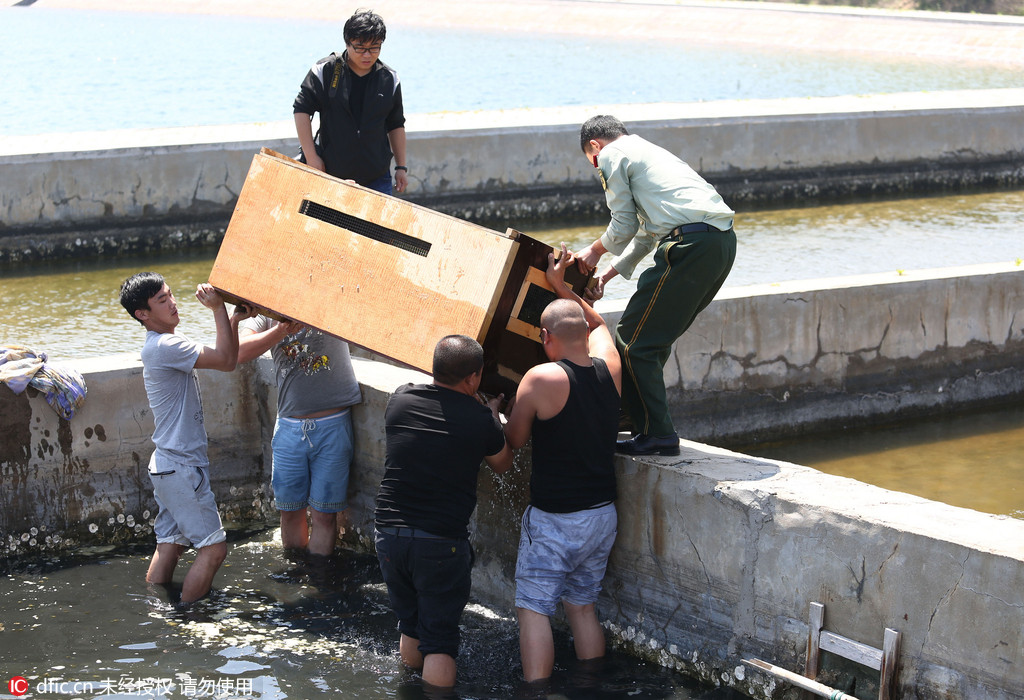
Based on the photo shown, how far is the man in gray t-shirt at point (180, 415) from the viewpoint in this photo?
5.18m

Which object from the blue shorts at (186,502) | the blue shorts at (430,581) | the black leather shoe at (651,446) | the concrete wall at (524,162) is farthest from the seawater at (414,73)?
the black leather shoe at (651,446)

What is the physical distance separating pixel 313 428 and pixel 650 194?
2245 mm

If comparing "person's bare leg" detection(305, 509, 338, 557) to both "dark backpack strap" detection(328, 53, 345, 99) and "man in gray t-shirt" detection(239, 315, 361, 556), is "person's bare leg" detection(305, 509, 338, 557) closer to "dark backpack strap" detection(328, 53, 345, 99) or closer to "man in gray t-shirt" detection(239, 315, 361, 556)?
"man in gray t-shirt" detection(239, 315, 361, 556)

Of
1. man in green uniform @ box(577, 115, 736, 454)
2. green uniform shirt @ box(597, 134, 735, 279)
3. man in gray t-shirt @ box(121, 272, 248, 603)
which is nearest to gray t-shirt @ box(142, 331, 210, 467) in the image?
man in gray t-shirt @ box(121, 272, 248, 603)

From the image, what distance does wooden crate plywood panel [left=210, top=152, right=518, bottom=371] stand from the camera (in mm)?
4652

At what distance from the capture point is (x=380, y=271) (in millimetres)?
4828

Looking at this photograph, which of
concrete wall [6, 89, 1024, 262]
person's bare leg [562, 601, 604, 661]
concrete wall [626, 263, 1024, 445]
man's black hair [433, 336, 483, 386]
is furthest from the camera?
concrete wall [6, 89, 1024, 262]

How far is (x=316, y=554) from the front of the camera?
6.02 m

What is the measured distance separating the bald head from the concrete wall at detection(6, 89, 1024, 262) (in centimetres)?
822

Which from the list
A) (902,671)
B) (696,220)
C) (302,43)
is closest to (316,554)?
(696,220)

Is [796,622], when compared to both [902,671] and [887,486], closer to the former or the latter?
[902,671]

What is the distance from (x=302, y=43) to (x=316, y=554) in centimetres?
4139

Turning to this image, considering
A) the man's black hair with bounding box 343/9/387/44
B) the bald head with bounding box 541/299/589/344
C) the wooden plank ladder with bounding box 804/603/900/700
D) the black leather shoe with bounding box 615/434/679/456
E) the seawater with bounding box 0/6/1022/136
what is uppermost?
the seawater with bounding box 0/6/1022/136

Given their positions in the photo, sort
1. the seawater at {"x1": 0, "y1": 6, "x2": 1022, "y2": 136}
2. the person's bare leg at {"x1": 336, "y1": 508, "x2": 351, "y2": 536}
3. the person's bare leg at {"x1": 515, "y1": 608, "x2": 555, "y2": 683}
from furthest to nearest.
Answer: the seawater at {"x1": 0, "y1": 6, "x2": 1022, "y2": 136}
the person's bare leg at {"x1": 336, "y1": 508, "x2": 351, "y2": 536}
the person's bare leg at {"x1": 515, "y1": 608, "x2": 555, "y2": 683}
